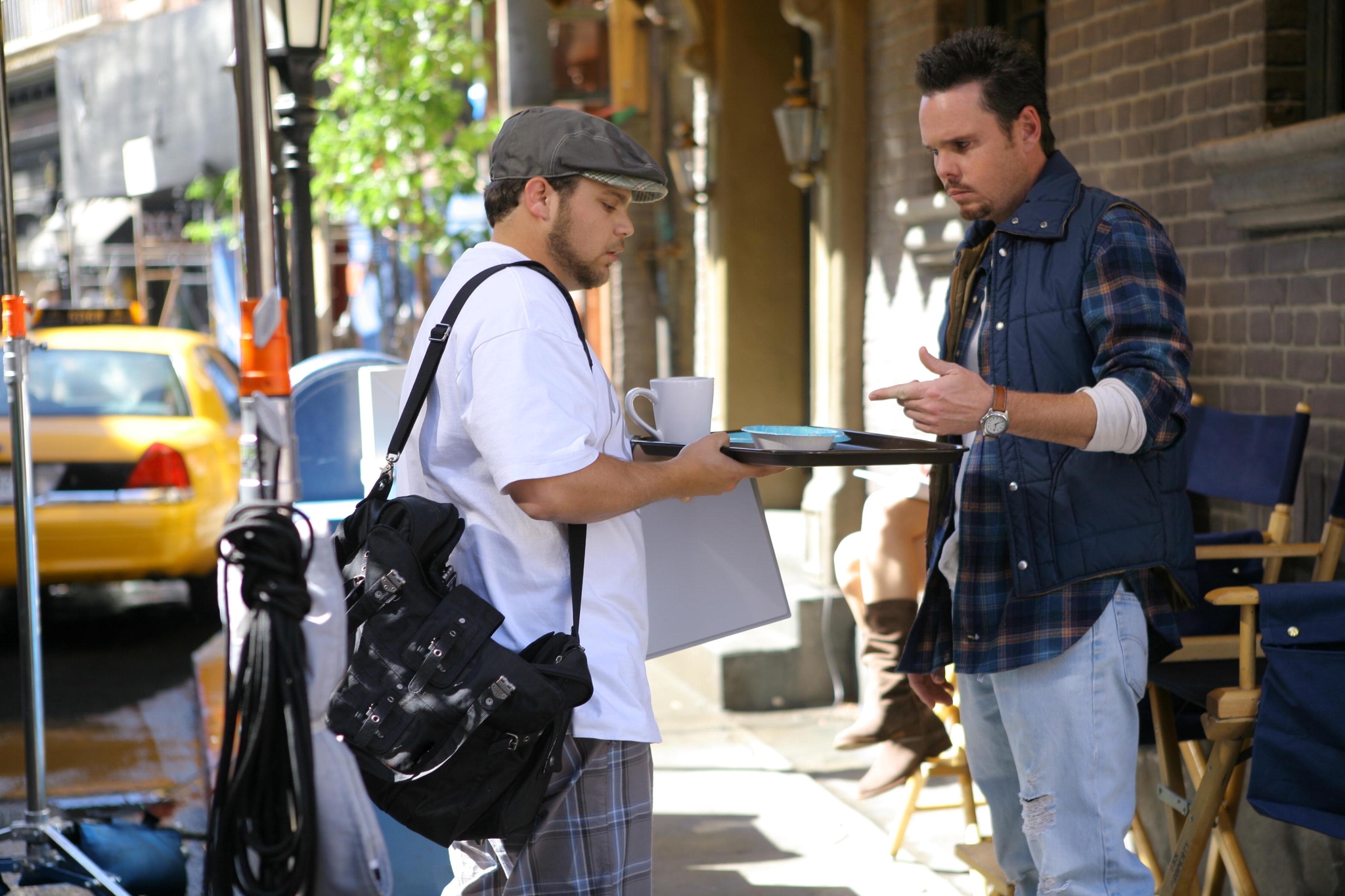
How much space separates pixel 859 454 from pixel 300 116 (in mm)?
5210

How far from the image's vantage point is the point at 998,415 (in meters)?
2.23

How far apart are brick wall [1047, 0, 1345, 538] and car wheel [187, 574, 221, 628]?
555 centimetres

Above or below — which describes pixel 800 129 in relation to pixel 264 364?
above

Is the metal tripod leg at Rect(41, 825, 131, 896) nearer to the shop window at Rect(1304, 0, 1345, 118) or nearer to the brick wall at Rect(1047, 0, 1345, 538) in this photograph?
the brick wall at Rect(1047, 0, 1345, 538)

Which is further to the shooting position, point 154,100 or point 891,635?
point 154,100

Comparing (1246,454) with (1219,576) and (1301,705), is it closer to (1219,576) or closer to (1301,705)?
(1219,576)

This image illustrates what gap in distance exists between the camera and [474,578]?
2111 mm

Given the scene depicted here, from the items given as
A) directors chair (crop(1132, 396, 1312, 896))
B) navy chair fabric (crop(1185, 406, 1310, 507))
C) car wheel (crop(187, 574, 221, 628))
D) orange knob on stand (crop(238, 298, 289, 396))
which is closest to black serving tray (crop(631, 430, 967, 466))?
orange knob on stand (crop(238, 298, 289, 396))

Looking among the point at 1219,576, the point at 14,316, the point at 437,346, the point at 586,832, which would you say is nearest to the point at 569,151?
the point at 437,346

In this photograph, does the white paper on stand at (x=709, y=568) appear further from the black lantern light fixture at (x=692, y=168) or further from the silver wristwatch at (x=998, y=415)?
the black lantern light fixture at (x=692, y=168)

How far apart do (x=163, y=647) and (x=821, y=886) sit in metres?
4.72

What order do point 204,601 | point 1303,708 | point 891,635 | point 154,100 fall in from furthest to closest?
point 154,100 → point 204,601 → point 891,635 → point 1303,708

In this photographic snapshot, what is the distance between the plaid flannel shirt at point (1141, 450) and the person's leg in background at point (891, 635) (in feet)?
4.55

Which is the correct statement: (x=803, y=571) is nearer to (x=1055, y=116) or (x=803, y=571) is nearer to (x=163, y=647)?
→ (x=1055, y=116)
